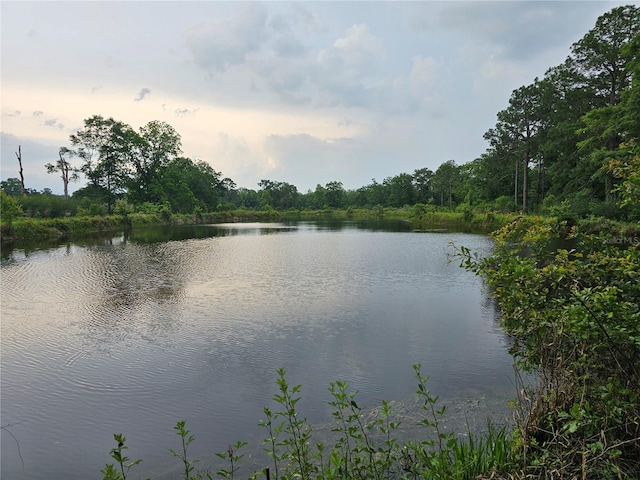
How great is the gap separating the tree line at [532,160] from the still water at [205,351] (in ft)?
11.8

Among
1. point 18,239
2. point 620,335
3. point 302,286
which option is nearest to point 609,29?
point 302,286

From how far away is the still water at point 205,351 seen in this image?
5.20 meters

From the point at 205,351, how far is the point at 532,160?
42788 mm

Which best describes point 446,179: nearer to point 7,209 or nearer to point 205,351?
point 7,209

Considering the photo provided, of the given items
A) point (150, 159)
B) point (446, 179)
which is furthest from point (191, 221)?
point (446, 179)

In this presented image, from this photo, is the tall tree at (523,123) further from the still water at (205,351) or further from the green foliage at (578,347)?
the green foliage at (578,347)

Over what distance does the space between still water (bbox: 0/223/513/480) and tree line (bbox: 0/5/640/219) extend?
3597mm

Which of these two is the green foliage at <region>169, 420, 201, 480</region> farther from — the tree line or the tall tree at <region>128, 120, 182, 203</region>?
the tall tree at <region>128, 120, 182, 203</region>

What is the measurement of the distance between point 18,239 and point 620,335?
34.6m

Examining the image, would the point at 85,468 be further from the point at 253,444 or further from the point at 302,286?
the point at 302,286

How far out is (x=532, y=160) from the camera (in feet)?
138

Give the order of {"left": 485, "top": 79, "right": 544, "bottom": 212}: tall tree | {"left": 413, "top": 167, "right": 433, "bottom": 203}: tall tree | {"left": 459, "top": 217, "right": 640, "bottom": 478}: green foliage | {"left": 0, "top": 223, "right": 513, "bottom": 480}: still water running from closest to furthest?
{"left": 459, "top": 217, "right": 640, "bottom": 478}: green foliage → {"left": 0, "top": 223, "right": 513, "bottom": 480}: still water → {"left": 485, "top": 79, "right": 544, "bottom": 212}: tall tree → {"left": 413, "top": 167, "right": 433, "bottom": 203}: tall tree

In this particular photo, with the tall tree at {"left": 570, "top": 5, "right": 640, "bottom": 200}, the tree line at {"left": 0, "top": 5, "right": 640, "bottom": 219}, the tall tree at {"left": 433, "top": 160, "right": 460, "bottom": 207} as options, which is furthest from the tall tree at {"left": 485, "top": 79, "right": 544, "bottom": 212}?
the tall tree at {"left": 433, "top": 160, "right": 460, "bottom": 207}

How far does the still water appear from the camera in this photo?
5203 millimetres
